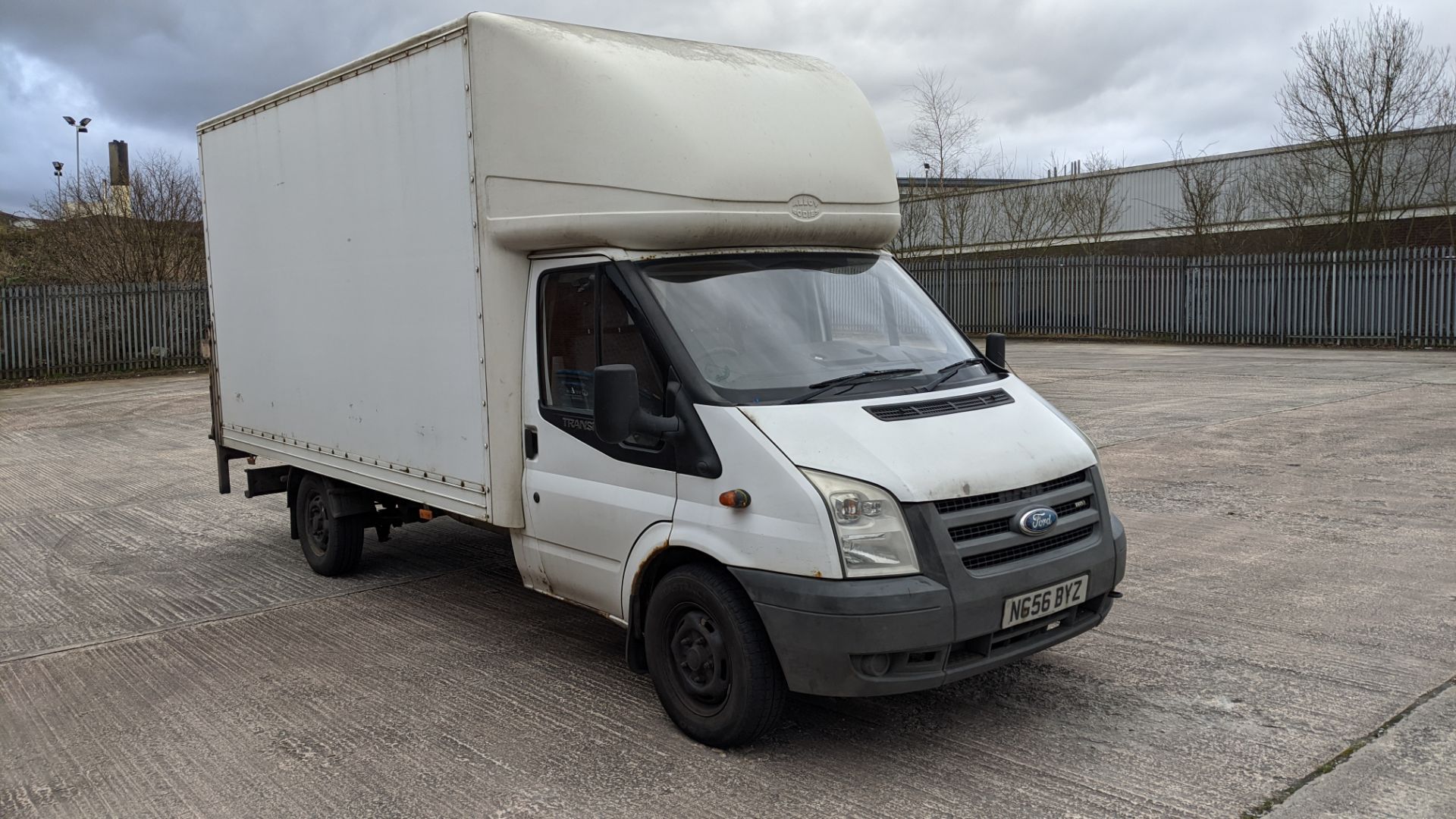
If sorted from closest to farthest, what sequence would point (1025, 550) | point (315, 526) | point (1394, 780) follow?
point (1394, 780) → point (1025, 550) → point (315, 526)

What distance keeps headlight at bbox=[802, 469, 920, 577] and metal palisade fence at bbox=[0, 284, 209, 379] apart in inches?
934

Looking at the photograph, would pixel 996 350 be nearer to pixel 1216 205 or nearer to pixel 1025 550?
pixel 1025 550

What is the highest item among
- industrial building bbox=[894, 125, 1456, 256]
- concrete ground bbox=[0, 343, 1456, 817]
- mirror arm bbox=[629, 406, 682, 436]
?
industrial building bbox=[894, 125, 1456, 256]

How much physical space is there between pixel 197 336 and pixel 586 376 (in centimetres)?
2392

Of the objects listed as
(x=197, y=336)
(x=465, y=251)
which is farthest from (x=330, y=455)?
(x=197, y=336)

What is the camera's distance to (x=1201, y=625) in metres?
5.64

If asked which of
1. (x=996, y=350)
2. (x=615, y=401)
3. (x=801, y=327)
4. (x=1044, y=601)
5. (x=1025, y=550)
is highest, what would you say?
(x=801, y=327)

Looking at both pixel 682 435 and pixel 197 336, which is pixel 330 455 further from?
pixel 197 336

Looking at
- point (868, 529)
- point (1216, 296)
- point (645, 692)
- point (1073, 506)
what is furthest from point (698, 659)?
point (1216, 296)

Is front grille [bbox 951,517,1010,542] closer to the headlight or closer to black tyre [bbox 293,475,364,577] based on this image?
the headlight

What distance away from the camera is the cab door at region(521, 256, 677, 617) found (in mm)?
4582

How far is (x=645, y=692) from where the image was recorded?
502cm

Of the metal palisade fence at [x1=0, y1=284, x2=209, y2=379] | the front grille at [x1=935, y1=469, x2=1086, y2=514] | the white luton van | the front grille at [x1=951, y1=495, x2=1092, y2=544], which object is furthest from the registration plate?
the metal palisade fence at [x1=0, y1=284, x2=209, y2=379]

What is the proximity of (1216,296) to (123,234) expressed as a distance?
26197 mm
